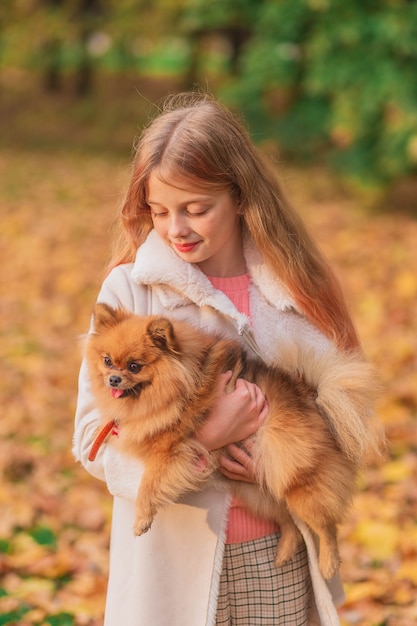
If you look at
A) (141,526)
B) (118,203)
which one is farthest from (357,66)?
(141,526)

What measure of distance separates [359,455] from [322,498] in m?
0.16

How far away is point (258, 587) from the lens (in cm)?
231

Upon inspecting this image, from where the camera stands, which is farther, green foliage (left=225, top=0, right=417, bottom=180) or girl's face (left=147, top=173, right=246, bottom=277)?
green foliage (left=225, top=0, right=417, bottom=180)

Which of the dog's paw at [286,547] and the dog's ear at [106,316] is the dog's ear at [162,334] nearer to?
the dog's ear at [106,316]

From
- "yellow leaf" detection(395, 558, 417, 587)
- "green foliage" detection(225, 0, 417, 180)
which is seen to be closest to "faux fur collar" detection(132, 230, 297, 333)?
"yellow leaf" detection(395, 558, 417, 587)

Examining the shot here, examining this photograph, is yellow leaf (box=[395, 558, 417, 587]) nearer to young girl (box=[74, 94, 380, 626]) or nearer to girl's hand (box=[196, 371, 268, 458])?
young girl (box=[74, 94, 380, 626])

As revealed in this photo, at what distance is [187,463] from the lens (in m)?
2.11

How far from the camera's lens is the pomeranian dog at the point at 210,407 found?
6.94 ft

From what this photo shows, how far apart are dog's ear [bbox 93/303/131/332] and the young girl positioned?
13 centimetres

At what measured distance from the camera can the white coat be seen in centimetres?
219

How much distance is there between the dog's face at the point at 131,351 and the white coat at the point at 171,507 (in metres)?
0.15

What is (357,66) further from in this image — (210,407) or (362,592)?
(210,407)

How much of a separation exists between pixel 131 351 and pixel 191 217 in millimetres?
425

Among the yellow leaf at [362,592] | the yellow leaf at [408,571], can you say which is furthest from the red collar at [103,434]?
the yellow leaf at [408,571]
